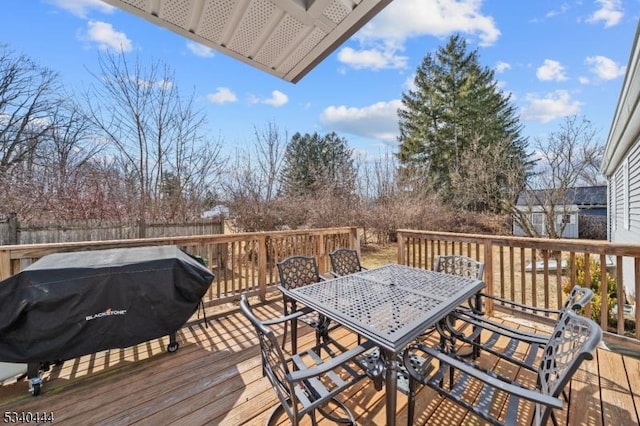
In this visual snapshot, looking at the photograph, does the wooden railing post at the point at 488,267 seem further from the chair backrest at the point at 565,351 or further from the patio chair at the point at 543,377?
the chair backrest at the point at 565,351

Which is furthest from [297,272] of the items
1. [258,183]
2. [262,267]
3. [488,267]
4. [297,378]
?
[258,183]

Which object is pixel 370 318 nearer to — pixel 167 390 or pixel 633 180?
pixel 167 390

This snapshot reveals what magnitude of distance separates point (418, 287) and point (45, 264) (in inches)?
124

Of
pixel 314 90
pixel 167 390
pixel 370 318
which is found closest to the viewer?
pixel 370 318

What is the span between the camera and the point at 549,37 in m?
8.80

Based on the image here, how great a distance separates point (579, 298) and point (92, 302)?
3692 millimetres

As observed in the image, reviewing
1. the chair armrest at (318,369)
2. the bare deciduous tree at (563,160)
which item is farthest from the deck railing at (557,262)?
the bare deciduous tree at (563,160)

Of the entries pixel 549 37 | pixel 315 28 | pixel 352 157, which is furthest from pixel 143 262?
pixel 549 37

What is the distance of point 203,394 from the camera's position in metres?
2.21

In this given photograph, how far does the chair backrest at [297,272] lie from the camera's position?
9.61ft

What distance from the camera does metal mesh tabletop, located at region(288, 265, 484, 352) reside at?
160 cm

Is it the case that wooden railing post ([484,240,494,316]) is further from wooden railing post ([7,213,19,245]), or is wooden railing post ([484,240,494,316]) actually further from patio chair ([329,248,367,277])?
wooden railing post ([7,213,19,245])

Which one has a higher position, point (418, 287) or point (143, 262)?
point (143, 262)

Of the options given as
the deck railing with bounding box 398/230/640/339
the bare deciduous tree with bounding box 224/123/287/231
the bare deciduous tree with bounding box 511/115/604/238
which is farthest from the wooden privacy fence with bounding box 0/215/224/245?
the bare deciduous tree with bounding box 511/115/604/238
